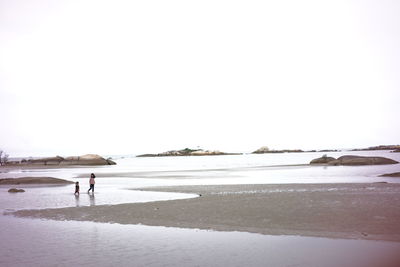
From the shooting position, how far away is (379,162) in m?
75.4

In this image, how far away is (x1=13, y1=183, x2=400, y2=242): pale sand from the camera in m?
15.2

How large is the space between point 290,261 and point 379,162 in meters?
73.1

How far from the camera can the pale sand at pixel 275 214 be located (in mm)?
15234

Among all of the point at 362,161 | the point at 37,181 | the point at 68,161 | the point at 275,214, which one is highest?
the point at 68,161

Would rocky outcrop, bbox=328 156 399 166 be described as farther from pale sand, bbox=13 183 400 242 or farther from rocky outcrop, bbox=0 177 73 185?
rocky outcrop, bbox=0 177 73 185

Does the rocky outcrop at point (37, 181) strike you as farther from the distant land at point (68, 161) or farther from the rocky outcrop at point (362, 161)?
the distant land at point (68, 161)

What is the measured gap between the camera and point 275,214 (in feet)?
61.6

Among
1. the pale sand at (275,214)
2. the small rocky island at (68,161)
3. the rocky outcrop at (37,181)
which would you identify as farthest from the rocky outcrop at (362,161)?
the small rocky island at (68,161)

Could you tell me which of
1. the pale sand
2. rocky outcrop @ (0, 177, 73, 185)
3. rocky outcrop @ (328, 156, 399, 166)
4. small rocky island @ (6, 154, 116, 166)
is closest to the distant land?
small rocky island @ (6, 154, 116, 166)

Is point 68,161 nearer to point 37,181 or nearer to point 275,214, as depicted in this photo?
point 37,181

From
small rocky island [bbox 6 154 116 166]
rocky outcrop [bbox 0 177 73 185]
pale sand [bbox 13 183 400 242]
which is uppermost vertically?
small rocky island [bbox 6 154 116 166]

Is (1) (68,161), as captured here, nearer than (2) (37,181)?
No

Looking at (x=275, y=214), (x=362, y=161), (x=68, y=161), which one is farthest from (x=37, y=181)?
(x=68, y=161)

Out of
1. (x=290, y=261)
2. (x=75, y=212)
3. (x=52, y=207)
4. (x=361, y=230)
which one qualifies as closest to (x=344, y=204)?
(x=361, y=230)
